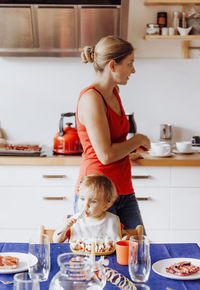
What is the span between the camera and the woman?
2250 mm

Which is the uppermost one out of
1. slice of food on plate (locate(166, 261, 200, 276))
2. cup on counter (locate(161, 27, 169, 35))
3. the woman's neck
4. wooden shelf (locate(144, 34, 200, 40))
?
cup on counter (locate(161, 27, 169, 35))

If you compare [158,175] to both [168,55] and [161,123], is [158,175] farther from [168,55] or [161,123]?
[168,55]

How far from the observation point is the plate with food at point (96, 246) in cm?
181

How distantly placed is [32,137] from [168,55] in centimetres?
125

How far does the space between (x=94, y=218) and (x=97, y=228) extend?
0.04 meters

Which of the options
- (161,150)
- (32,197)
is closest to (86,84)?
(161,150)

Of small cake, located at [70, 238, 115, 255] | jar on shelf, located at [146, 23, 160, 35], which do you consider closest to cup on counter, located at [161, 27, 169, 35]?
jar on shelf, located at [146, 23, 160, 35]

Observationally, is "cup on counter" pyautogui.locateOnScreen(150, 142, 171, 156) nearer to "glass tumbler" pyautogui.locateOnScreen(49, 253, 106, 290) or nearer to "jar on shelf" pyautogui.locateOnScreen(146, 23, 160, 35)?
"jar on shelf" pyautogui.locateOnScreen(146, 23, 160, 35)

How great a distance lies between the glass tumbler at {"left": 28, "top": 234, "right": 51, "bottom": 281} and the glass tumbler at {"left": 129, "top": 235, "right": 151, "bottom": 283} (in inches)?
10.2

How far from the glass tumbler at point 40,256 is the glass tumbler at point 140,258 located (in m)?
0.26

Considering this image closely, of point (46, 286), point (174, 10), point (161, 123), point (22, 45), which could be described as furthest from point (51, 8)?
point (46, 286)

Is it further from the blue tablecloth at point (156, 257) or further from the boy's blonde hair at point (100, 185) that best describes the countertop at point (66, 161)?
the blue tablecloth at point (156, 257)

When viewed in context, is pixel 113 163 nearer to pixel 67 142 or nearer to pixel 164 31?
pixel 67 142

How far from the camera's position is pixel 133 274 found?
1.52m
